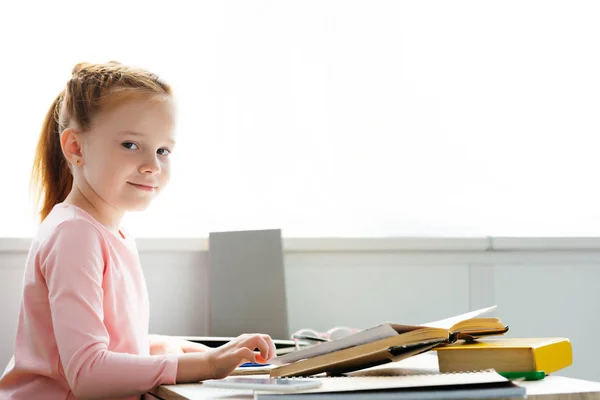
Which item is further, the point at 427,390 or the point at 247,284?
the point at 247,284

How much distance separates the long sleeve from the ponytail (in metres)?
0.29

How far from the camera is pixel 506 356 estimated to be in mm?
917

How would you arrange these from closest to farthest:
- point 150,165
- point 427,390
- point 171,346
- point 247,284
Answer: point 427,390 < point 150,165 < point 171,346 < point 247,284

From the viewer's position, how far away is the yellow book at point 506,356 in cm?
91

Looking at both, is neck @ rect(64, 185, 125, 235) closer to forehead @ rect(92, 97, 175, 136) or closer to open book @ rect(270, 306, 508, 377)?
forehead @ rect(92, 97, 175, 136)

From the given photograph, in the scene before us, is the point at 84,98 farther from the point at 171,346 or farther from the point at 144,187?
the point at 171,346

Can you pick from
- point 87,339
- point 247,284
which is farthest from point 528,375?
point 247,284

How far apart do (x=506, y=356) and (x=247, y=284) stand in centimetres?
75

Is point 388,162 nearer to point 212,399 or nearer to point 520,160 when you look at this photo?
point 520,160

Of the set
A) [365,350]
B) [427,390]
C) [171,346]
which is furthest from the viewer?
[171,346]

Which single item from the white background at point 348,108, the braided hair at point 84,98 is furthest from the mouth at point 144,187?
the white background at point 348,108

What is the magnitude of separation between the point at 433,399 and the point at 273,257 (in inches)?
35.9

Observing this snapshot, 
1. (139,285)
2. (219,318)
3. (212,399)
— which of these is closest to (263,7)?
(219,318)

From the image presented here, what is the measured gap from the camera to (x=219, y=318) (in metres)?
1.55
